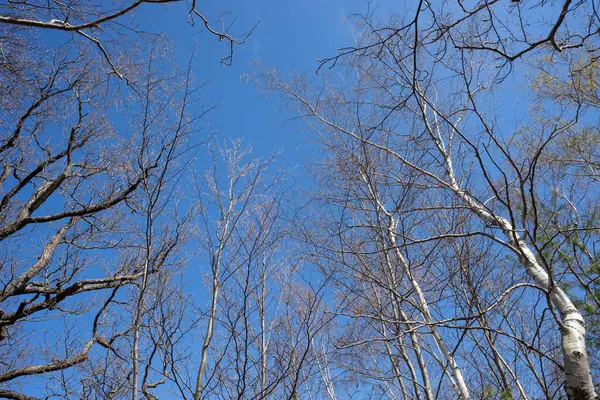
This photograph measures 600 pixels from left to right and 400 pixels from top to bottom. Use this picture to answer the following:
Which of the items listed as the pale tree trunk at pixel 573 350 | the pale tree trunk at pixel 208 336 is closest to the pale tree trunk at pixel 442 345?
the pale tree trunk at pixel 573 350

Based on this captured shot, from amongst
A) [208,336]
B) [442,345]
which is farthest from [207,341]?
[442,345]

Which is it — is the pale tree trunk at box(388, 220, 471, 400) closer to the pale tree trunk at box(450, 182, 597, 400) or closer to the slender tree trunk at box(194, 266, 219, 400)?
the pale tree trunk at box(450, 182, 597, 400)

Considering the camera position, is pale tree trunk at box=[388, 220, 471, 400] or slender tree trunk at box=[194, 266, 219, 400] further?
pale tree trunk at box=[388, 220, 471, 400]

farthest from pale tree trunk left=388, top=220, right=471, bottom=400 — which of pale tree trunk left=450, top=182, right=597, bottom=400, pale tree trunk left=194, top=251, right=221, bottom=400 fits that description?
pale tree trunk left=194, top=251, right=221, bottom=400

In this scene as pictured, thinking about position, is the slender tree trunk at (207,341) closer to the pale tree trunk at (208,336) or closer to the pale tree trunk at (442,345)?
the pale tree trunk at (208,336)

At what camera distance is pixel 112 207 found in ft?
22.8

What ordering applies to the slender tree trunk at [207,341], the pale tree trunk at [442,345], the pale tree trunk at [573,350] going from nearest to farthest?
the pale tree trunk at [573,350], the slender tree trunk at [207,341], the pale tree trunk at [442,345]

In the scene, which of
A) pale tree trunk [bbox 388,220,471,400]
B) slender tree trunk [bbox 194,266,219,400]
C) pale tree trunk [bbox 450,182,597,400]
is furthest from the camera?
pale tree trunk [bbox 388,220,471,400]

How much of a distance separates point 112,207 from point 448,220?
19.7 ft

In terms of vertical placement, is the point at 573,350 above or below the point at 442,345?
below

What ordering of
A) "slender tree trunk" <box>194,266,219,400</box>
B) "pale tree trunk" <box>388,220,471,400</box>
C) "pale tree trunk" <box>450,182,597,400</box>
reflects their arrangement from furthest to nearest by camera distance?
"pale tree trunk" <box>388,220,471,400</box>
"slender tree trunk" <box>194,266,219,400</box>
"pale tree trunk" <box>450,182,597,400</box>

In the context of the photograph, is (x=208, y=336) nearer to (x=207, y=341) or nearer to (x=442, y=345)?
(x=207, y=341)

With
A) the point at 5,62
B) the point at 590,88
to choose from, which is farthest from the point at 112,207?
the point at 590,88

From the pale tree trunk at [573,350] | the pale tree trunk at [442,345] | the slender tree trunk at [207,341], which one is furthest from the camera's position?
the pale tree trunk at [442,345]
